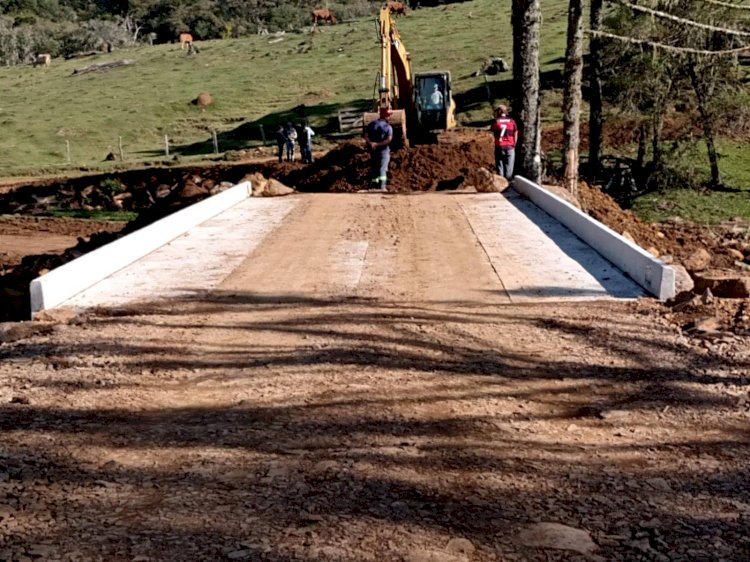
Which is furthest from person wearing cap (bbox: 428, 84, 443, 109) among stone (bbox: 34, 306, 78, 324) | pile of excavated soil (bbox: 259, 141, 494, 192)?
stone (bbox: 34, 306, 78, 324)

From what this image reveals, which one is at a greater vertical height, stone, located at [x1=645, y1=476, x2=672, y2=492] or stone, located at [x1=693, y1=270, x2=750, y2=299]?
stone, located at [x1=693, y1=270, x2=750, y2=299]

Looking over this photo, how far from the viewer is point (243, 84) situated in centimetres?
6006

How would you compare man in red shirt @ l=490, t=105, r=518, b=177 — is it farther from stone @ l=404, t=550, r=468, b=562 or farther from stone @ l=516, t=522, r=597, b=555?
stone @ l=404, t=550, r=468, b=562

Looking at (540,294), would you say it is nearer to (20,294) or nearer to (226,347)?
(226,347)

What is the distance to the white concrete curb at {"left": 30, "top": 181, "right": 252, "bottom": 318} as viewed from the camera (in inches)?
395

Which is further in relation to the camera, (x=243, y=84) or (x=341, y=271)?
(x=243, y=84)

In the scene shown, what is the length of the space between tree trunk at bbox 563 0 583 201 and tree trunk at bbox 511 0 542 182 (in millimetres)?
747

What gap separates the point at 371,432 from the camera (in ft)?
20.8

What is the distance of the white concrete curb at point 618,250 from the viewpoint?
1000 centimetres

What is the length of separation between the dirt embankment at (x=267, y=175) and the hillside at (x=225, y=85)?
28.5 feet

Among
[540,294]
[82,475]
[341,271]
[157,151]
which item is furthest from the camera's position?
[157,151]

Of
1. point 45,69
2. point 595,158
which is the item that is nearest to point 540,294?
point 595,158

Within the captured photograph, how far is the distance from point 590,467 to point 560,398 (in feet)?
4.26

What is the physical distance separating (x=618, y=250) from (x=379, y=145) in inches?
401
